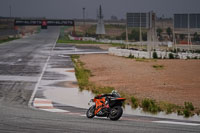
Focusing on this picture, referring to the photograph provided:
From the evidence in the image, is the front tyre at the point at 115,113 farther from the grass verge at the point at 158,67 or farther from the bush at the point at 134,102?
the grass verge at the point at 158,67

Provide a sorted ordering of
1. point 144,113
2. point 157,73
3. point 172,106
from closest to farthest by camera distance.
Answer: point 144,113, point 172,106, point 157,73

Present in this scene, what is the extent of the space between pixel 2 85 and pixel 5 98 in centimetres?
569

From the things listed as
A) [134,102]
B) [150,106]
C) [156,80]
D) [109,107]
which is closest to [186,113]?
[150,106]

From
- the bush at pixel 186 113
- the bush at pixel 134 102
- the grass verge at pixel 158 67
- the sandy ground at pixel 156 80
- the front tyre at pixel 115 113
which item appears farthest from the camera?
the grass verge at pixel 158 67

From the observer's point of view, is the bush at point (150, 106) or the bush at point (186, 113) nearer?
the bush at point (186, 113)

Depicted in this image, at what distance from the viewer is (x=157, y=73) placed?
1328 inches

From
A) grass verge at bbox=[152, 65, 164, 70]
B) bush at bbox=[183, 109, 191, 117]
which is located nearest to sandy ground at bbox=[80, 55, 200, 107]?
grass verge at bbox=[152, 65, 164, 70]

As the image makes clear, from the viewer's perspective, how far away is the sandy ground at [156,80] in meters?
23.2

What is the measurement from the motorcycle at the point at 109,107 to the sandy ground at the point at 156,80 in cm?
654

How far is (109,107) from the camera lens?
14.6 metres

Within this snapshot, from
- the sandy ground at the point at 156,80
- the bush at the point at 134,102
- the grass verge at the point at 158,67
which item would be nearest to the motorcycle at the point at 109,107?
the bush at the point at 134,102

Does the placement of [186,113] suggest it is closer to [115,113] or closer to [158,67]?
[115,113]

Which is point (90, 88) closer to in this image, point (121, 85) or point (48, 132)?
point (121, 85)

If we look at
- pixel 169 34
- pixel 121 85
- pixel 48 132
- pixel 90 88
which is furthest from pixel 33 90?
pixel 169 34
